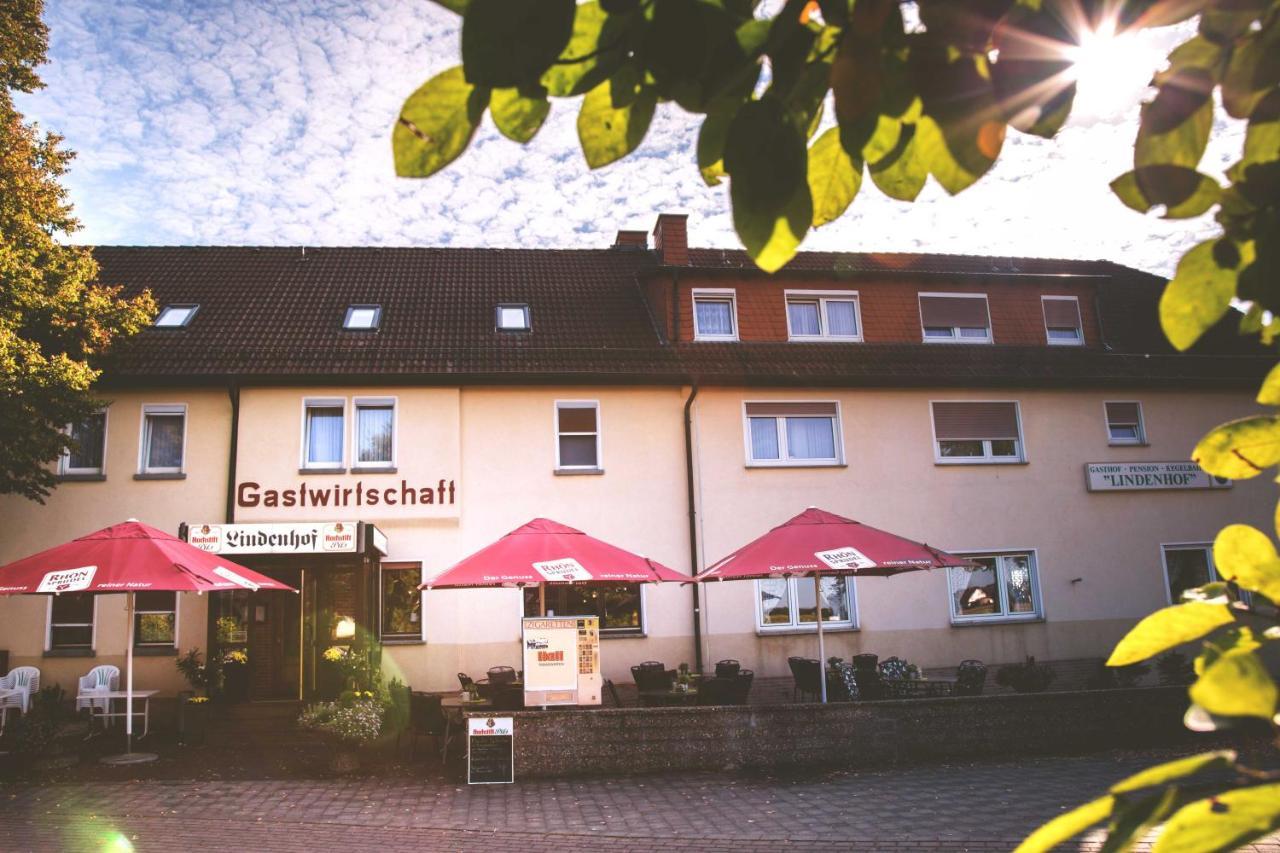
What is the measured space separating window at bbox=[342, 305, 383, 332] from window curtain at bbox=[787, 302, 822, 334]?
350 inches

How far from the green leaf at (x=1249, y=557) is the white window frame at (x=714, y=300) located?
1962cm

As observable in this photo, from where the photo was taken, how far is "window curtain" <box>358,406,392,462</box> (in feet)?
60.4

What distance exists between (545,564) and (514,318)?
29.4 feet

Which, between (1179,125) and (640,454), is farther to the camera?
(640,454)

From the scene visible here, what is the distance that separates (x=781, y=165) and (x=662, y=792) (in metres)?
11.2

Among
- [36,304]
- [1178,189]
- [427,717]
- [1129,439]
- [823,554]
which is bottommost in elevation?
[427,717]

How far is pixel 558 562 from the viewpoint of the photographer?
1292 cm

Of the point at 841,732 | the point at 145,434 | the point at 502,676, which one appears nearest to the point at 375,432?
the point at 145,434

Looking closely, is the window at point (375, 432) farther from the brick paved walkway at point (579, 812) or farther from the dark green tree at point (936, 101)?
the dark green tree at point (936, 101)

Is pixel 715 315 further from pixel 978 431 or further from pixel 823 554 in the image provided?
pixel 823 554

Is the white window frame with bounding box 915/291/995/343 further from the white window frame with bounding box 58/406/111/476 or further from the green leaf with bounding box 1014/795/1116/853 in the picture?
the green leaf with bounding box 1014/795/1116/853

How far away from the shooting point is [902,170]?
3.89ft

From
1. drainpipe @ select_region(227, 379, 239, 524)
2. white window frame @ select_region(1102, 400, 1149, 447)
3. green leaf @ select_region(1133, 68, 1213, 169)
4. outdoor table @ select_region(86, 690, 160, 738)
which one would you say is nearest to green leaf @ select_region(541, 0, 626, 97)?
green leaf @ select_region(1133, 68, 1213, 169)

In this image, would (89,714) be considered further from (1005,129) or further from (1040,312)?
(1040,312)
